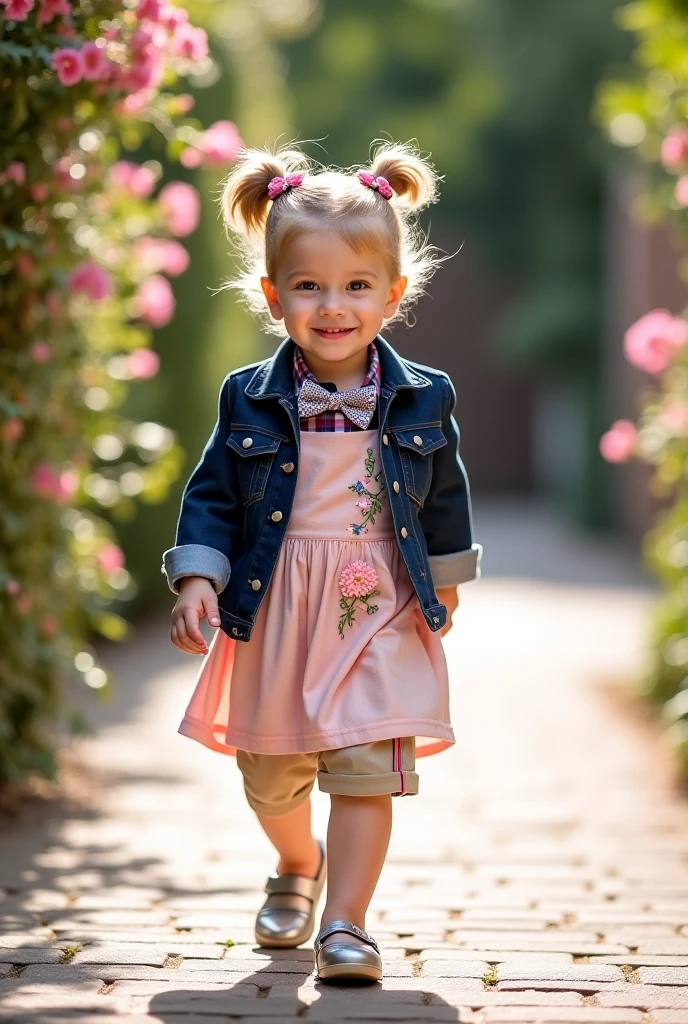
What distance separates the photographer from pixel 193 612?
2.79m

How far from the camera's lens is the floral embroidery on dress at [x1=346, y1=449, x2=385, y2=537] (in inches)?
114

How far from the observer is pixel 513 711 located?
6.77 metres

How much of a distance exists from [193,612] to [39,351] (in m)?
1.62

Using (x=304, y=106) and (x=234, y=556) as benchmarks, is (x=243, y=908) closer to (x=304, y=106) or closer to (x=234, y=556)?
(x=234, y=556)

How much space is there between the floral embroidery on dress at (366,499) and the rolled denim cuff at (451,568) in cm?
20

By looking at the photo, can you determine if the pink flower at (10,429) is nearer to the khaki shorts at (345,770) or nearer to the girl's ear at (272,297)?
the girl's ear at (272,297)

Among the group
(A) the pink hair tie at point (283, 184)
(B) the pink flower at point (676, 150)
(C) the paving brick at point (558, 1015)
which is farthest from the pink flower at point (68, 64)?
(C) the paving brick at point (558, 1015)

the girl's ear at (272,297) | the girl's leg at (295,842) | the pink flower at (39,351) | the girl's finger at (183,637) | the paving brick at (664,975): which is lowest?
the paving brick at (664,975)

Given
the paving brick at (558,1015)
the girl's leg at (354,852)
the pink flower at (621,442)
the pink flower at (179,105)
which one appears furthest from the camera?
the pink flower at (621,442)

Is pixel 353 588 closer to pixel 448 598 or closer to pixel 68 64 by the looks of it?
pixel 448 598

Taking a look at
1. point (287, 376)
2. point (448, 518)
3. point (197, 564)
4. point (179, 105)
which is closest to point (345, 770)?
point (197, 564)

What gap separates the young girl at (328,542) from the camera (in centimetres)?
280

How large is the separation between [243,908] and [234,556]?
3.02ft

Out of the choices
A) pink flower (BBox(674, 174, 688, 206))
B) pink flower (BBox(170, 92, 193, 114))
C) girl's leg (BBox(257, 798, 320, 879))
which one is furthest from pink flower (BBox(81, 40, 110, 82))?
pink flower (BBox(674, 174, 688, 206))
